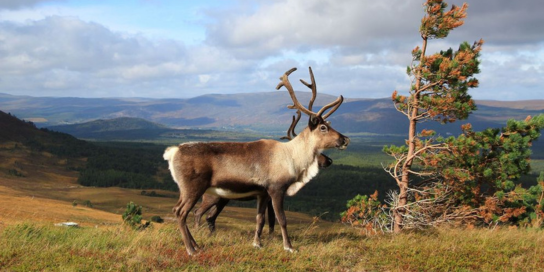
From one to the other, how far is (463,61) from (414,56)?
189 centimetres

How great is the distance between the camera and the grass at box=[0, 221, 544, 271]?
318 inches

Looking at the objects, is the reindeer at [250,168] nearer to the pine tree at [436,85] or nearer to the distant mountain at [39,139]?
the pine tree at [436,85]

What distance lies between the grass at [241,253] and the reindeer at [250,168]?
0.64m

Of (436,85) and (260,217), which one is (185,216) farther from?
(436,85)

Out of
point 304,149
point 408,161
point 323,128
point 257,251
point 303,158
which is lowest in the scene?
point 257,251

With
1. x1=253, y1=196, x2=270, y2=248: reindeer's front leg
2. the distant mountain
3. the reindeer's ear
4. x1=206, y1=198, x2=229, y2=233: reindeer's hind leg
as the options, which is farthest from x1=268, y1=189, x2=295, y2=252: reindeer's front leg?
the distant mountain

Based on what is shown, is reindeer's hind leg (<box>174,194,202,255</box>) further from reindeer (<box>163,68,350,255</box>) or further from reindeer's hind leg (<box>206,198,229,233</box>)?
reindeer's hind leg (<box>206,198,229,233</box>)

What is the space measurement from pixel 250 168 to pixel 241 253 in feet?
6.00

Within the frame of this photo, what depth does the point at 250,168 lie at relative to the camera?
9945mm

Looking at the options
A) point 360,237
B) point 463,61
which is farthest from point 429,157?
point 360,237

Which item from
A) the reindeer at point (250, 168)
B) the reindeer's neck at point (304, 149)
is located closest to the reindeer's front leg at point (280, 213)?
the reindeer at point (250, 168)

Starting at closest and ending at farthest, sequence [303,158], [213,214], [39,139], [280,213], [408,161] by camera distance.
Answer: [280,213], [303,158], [213,214], [408,161], [39,139]

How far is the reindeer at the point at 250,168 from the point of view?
943 cm

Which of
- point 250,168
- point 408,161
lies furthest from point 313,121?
point 408,161
